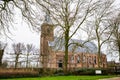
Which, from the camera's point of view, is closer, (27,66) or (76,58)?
(27,66)

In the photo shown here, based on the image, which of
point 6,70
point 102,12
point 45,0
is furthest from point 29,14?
point 102,12

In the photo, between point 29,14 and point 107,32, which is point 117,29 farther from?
point 29,14

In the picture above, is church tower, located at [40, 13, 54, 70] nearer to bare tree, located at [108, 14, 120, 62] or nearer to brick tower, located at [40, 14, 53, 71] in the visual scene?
brick tower, located at [40, 14, 53, 71]

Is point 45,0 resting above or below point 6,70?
above

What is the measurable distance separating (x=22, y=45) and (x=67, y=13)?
37008mm

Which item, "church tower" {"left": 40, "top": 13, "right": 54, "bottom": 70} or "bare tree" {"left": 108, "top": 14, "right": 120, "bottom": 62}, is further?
"bare tree" {"left": 108, "top": 14, "right": 120, "bottom": 62}

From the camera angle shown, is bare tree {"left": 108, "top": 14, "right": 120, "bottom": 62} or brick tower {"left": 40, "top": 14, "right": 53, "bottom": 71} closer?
brick tower {"left": 40, "top": 14, "right": 53, "bottom": 71}

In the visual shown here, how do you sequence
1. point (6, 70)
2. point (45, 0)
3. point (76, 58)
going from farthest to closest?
1. point (76, 58)
2. point (6, 70)
3. point (45, 0)

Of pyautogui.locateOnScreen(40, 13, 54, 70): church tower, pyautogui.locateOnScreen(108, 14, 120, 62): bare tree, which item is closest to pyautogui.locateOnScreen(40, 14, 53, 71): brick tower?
pyautogui.locateOnScreen(40, 13, 54, 70): church tower

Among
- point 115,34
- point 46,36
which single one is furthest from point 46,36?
point 115,34

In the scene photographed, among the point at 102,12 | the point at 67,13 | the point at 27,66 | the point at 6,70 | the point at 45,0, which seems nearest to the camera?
the point at 45,0

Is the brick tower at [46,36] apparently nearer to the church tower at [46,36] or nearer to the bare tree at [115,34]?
the church tower at [46,36]

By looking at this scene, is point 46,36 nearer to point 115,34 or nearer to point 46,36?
point 46,36

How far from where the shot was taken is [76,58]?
6278cm
